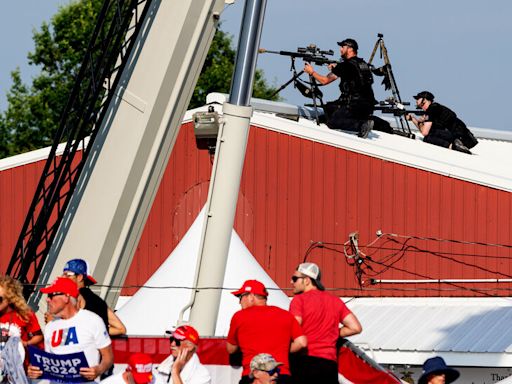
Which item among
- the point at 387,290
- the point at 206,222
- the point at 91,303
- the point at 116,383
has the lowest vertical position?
the point at 116,383

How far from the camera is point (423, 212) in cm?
2453

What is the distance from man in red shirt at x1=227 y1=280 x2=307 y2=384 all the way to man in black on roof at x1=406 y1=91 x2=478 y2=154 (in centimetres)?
1743

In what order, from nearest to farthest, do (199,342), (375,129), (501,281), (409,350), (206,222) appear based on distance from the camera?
(199,342), (206,222), (409,350), (501,281), (375,129)

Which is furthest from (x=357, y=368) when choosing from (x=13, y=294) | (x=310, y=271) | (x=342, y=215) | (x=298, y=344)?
(x=342, y=215)

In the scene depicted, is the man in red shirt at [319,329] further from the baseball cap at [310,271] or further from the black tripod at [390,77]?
the black tripod at [390,77]

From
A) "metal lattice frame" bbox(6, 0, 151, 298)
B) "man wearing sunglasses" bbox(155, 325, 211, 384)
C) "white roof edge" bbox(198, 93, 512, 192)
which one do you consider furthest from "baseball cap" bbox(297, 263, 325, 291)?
"white roof edge" bbox(198, 93, 512, 192)

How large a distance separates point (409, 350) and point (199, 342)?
29.7ft

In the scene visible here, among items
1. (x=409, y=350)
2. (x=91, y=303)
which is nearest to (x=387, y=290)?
(x=409, y=350)

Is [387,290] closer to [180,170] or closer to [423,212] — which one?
[423,212]

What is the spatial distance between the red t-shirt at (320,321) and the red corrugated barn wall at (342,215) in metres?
12.1

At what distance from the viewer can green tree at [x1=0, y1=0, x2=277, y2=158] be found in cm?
5628

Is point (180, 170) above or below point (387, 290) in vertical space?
above

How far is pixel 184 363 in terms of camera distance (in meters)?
11.6

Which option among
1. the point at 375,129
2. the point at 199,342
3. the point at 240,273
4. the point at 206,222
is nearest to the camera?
the point at 199,342
